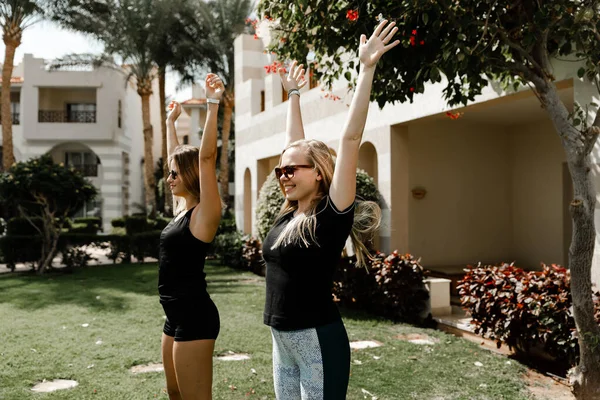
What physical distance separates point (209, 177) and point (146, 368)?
12.0 feet

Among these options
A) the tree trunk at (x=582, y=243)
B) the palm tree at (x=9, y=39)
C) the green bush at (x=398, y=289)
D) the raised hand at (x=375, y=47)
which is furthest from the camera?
the palm tree at (x=9, y=39)

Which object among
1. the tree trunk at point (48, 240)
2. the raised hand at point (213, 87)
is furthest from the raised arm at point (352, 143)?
the tree trunk at point (48, 240)

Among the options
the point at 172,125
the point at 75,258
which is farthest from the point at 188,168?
the point at 75,258

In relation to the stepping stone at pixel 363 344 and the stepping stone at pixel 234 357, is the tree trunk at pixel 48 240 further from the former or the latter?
the stepping stone at pixel 363 344

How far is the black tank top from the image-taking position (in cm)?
310

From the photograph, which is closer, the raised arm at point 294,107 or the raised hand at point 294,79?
the raised arm at point 294,107

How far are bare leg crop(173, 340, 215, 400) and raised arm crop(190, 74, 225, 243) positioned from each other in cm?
58

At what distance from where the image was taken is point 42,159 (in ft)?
48.3

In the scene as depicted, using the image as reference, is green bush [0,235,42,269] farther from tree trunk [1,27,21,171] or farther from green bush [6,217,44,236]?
tree trunk [1,27,21,171]

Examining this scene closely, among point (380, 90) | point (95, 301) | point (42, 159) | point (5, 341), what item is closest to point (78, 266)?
point (42, 159)

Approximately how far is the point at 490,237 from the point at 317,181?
10.3 m

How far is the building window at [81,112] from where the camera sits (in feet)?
111

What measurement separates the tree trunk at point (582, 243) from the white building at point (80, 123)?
30.6 meters

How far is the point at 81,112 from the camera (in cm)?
3375
